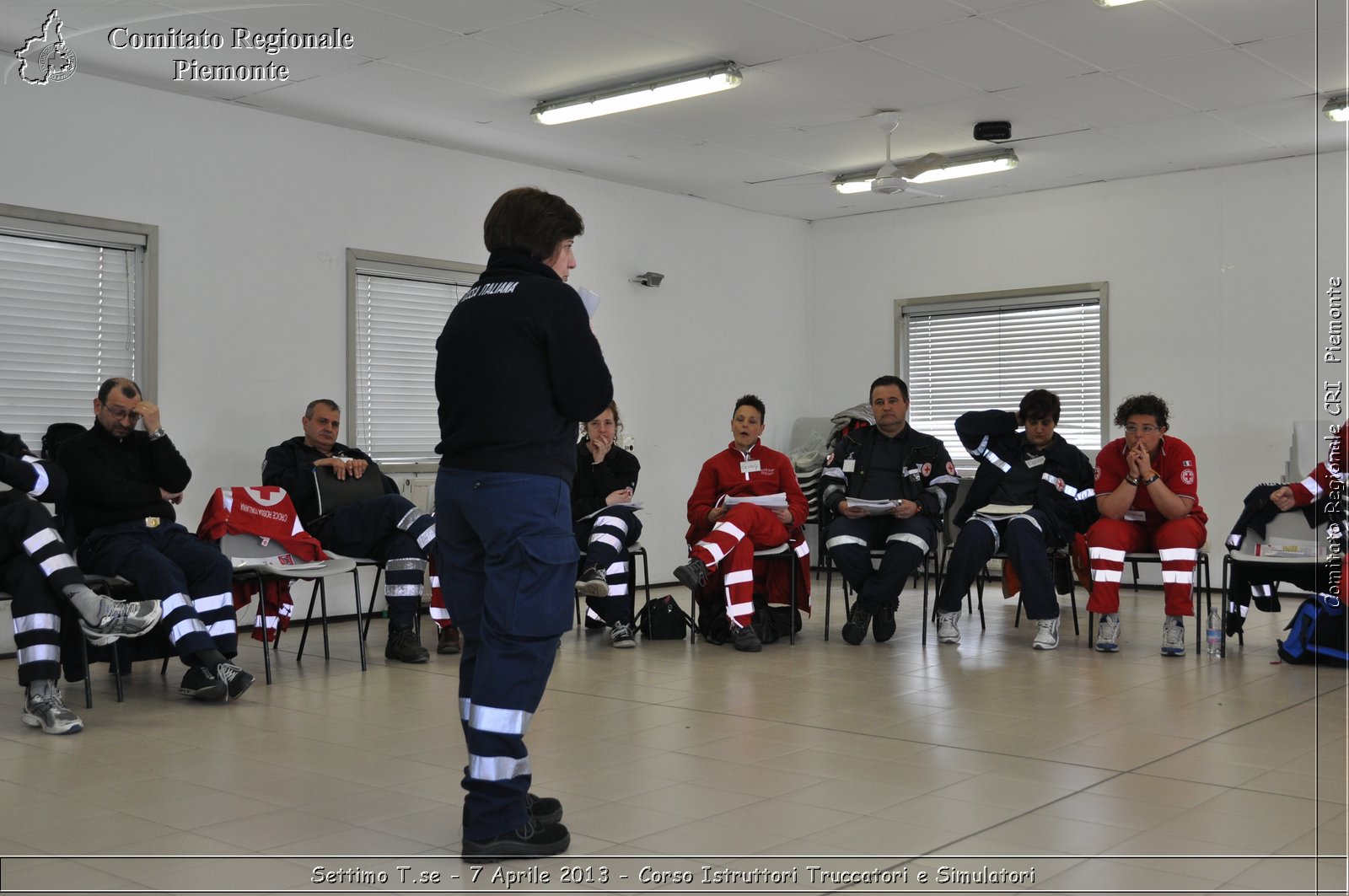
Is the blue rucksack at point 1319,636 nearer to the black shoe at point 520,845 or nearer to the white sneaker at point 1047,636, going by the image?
the white sneaker at point 1047,636

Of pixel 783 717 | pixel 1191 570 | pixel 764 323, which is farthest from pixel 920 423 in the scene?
pixel 783 717

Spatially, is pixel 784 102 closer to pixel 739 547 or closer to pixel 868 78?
pixel 868 78

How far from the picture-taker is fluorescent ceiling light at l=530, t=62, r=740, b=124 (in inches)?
244

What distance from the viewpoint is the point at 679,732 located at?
4.15 meters

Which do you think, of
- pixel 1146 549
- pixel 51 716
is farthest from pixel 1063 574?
pixel 51 716

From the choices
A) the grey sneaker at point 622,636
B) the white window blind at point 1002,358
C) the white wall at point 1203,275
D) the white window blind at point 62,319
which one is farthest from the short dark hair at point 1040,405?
the white window blind at point 62,319

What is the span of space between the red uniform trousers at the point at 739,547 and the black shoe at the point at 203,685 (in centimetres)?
221

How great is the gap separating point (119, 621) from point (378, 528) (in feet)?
5.08

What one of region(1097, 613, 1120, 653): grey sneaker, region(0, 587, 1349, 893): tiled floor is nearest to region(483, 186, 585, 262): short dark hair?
region(0, 587, 1349, 893): tiled floor

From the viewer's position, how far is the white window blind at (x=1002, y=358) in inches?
356

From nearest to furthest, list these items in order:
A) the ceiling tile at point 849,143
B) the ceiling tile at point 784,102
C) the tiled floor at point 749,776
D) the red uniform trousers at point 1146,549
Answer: the tiled floor at point 749,776, the red uniform trousers at point 1146,549, the ceiling tile at point 784,102, the ceiling tile at point 849,143

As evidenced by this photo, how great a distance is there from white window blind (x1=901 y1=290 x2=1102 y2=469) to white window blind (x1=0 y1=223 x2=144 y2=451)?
229 inches

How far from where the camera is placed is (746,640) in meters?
5.95

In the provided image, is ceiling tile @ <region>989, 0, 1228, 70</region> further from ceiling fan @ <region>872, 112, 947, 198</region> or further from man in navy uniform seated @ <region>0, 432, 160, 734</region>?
man in navy uniform seated @ <region>0, 432, 160, 734</region>
